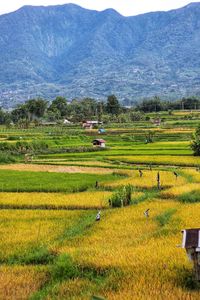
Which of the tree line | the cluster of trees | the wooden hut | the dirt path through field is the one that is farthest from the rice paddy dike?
the cluster of trees

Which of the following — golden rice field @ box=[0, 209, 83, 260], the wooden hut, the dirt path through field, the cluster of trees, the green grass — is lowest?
the dirt path through field

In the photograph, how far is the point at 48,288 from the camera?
10328 mm

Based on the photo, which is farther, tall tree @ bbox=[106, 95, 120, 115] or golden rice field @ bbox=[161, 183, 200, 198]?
tall tree @ bbox=[106, 95, 120, 115]

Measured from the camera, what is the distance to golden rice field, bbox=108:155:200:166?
37.3 m

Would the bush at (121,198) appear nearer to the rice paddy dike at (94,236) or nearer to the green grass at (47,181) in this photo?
the rice paddy dike at (94,236)

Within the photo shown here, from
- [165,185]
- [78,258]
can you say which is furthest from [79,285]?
[165,185]

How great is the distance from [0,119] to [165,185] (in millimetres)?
94995

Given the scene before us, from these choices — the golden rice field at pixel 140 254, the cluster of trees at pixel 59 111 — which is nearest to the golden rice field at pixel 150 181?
the golden rice field at pixel 140 254

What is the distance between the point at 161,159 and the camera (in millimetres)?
39406

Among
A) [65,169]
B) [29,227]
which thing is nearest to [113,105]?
[65,169]

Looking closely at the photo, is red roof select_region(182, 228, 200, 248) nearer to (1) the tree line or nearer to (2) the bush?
(2) the bush

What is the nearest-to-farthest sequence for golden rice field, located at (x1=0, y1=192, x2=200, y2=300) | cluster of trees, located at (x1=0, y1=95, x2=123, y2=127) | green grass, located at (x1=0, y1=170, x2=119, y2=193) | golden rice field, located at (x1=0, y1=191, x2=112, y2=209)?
golden rice field, located at (x1=0, y1=192, x2=200, y2=300) → golden rice field, located at (x1=0, y1=191, x2=112, y2=209) → green grass, located at (x1=0, y1=170, x2=119, y2=193) → cluster of trees, located at (x1=0, y1=95, x2=123, y2=127)

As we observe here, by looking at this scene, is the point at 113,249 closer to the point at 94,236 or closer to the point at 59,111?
the point at 94,236

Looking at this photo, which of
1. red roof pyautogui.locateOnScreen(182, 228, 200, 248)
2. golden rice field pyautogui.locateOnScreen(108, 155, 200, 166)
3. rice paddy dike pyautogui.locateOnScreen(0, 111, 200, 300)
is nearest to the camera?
red roof pyautogui.locateOnScreen(182, 228, 200, 248)
